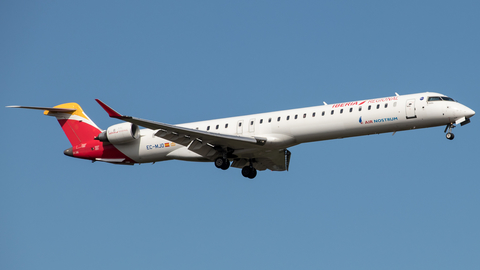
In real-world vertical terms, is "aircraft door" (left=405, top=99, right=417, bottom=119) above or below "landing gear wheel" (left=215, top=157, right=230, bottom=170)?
above

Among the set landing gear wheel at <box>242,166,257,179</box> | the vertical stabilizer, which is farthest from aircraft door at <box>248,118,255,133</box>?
the vertical stabilizer

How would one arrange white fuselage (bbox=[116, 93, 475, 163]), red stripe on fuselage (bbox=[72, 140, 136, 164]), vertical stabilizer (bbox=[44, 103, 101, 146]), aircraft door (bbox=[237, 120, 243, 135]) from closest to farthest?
1. white fuselage (bbox=[116, 93, 475, 163])
2. aircraft door (bbox=[237, 120, 243, 135])
3. red stripe on fuselage (bbox=[72, 140, 136, 164])
4. vertical stabilizer (bbox=[44, 103, 101, 146])

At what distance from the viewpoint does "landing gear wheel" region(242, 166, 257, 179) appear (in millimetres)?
29625

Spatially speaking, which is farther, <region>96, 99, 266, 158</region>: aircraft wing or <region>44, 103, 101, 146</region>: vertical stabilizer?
<region>44, 103, 101, 146</region>: vertical stabilizer

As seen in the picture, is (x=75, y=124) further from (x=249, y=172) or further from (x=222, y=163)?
(x=249, y=172)

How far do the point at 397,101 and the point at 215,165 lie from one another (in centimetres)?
887

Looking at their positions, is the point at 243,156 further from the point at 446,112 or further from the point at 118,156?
the point at 446,112

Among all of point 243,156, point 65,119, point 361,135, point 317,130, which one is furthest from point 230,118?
point 65,119

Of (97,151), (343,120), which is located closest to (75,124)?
(97,151)

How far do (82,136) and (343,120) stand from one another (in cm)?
1421

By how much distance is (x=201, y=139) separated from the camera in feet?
87.9

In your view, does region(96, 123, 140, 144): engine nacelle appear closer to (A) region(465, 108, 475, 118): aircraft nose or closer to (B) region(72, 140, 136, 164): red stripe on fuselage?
(B) region(72, 140, 136, 164): red stripe on fuselage

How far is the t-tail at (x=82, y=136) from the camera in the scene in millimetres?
30250

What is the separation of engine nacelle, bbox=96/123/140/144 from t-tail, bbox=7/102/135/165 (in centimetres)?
86
